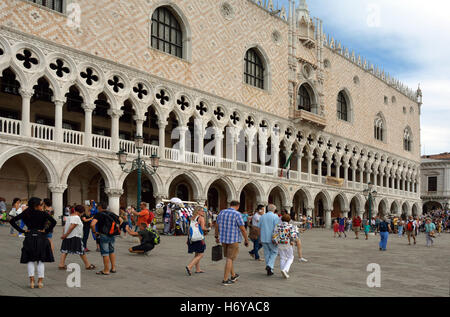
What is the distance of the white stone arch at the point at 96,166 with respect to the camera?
17281mm

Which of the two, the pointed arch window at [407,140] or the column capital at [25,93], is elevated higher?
the pointed arch window at [407,140]

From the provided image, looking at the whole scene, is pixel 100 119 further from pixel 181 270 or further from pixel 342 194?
pixel 342 194

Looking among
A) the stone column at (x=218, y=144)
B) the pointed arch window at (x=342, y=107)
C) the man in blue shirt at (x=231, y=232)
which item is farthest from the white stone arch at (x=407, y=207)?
the man in blue shirt at (x=231, y=232)

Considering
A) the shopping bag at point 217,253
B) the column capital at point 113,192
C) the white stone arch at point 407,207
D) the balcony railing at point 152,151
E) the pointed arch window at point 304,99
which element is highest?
the pointed arch window at point 304,99

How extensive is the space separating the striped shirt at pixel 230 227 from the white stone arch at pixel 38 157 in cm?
1145

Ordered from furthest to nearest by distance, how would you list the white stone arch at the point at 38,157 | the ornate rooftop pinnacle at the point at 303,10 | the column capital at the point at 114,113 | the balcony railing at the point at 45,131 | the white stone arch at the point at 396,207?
the white stone arch at the point at 396,207 → the ornate rooftop pinnacle at the point at 303,10 → the column capital at the point at 114,113 → the balcony railing at the point at 45,131 → the white stone arch at the point at 38,157

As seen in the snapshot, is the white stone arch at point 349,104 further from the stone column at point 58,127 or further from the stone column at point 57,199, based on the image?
the stone column at point 57,199

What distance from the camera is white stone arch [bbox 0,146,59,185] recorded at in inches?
617

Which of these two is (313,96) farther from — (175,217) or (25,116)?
(25,116)

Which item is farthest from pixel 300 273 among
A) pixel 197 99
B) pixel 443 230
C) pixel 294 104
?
pixel 443 230

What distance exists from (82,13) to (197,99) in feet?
22.4

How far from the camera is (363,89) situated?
3731cm

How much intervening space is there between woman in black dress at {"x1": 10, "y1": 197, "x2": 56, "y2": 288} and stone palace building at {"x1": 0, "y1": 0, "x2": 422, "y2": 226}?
425 inches

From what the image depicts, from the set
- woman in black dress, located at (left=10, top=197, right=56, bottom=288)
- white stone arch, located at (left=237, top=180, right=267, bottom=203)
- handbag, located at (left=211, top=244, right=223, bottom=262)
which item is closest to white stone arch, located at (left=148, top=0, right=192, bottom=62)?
white stone arch, located at (left=237, top=180, right=267, bottom=203)
